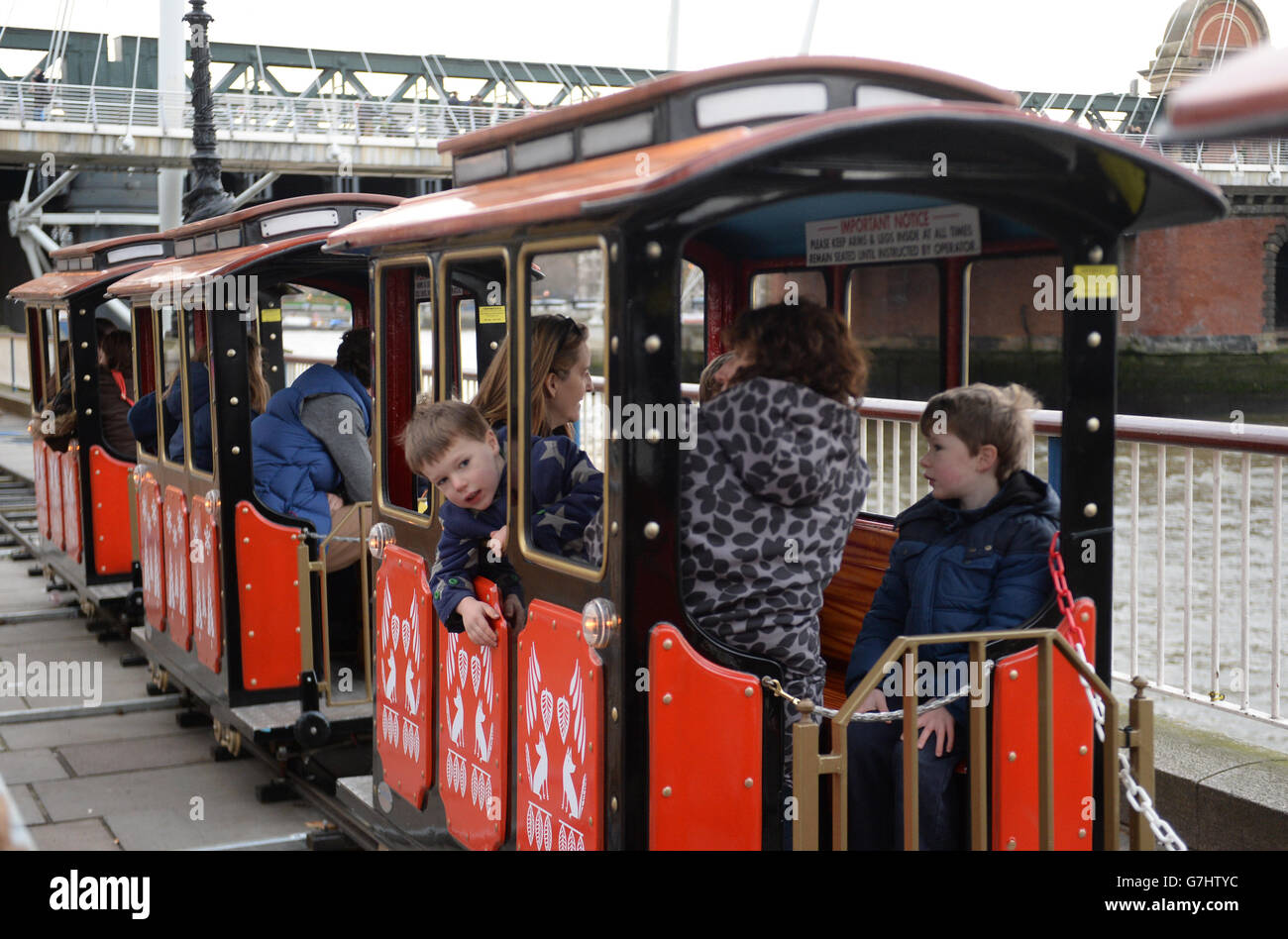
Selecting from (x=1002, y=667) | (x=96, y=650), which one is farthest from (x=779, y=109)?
(x=96, y=650)

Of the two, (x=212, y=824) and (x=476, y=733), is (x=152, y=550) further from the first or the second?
(x=476, y=733)

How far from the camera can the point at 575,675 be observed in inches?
142

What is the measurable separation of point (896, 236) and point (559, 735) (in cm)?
192

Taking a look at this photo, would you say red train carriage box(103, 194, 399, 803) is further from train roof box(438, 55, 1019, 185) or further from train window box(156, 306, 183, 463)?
train roof box(438, 55, 1019, 185)

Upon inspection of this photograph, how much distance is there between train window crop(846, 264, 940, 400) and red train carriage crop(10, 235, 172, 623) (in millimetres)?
5810

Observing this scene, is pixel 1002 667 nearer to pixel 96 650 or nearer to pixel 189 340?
pixel 189 340

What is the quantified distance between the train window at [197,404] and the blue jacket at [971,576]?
437 cm

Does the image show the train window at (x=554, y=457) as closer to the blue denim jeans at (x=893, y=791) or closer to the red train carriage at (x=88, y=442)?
the blue denim jeans at (x=893, y=791)

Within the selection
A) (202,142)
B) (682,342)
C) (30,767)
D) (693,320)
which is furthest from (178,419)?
(693,320)

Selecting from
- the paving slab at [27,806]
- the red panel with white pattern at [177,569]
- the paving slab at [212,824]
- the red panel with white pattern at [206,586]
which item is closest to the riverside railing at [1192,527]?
the paving slab at [212,824]

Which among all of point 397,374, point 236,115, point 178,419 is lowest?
point 178,419

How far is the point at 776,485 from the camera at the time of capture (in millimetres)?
3354

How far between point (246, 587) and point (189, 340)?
1.47m

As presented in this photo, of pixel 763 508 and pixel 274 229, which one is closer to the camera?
pixel 763 508
